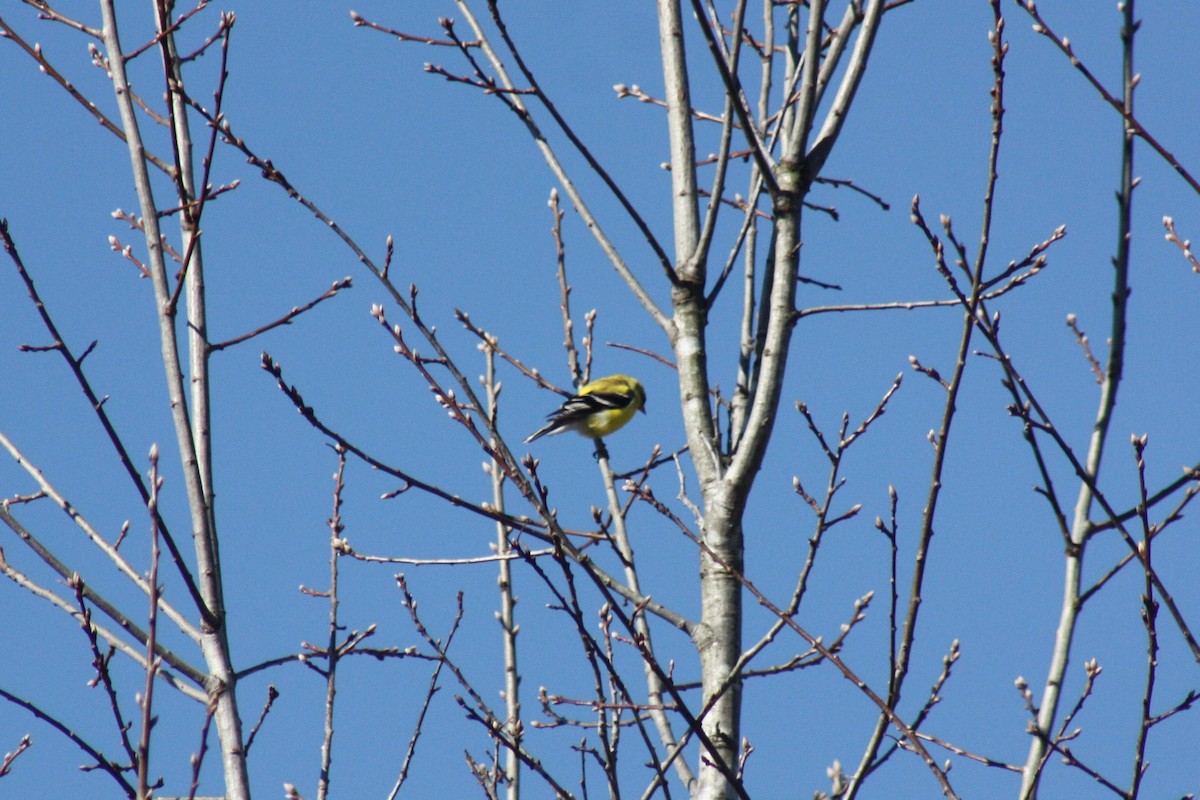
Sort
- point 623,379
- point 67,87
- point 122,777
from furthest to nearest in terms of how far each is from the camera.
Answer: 1. point 623,379
2. point 67,87
3. point 122,777

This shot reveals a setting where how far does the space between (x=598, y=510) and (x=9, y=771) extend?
2.20 metres

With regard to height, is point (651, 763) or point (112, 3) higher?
point (112, 3)

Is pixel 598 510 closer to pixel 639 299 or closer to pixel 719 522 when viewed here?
pixel 719 522

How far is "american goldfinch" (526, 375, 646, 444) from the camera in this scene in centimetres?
914

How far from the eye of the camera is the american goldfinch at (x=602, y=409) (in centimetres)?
914

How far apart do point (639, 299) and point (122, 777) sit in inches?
80.8

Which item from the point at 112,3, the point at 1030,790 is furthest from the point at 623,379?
the point at 1030,790

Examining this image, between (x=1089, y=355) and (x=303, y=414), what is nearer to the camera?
(x=303, y=414)

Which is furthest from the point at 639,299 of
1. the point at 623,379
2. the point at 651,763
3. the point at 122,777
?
the point at 623,379

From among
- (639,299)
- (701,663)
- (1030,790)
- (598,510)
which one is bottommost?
(1030,790)

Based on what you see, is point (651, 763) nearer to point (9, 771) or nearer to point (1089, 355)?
point (1089, 355)

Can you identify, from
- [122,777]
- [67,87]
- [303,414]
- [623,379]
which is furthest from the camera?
[623,379]

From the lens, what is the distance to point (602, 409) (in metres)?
9.70

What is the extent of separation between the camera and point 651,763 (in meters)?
3.09
